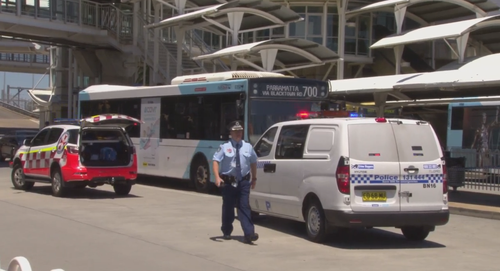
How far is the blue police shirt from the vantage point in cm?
1015

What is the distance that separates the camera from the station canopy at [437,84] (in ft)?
49.4

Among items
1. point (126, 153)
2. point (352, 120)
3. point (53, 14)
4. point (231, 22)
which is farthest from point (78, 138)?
point (53, 14)

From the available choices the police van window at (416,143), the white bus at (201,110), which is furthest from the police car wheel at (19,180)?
the police van window at (416,143)

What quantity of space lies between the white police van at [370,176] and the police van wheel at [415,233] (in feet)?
0.07

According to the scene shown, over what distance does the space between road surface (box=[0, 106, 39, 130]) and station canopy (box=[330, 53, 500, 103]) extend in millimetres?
55418

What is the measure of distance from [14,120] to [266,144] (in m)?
→ 71.1

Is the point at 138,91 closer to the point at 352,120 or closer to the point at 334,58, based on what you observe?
the point at 334,58

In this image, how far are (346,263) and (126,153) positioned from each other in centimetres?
902

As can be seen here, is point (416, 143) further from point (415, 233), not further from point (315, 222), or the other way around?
point (315, 222)

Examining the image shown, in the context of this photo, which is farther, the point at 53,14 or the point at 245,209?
the point at 53,14

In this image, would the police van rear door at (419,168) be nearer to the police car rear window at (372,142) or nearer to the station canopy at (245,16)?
the police car rear window at (372,142)

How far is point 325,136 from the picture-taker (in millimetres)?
10305

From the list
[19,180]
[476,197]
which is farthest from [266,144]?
[19,180]

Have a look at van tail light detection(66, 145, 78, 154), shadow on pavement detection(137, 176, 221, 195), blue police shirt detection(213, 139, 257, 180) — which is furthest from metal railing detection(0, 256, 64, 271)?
shadow on pavement detection(137, 176, 221, 195)
